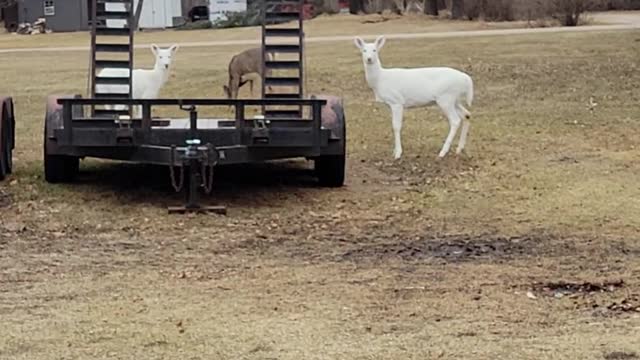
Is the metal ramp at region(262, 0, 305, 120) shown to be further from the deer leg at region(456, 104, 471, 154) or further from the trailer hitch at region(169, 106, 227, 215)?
the deer leg at region(456, 104, 471, 154)

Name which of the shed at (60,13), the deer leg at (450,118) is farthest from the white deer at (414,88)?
the shed at (60,13)

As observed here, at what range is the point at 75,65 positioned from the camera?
3055 centimetres

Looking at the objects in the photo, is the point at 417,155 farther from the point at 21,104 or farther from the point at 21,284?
the point at 21,104

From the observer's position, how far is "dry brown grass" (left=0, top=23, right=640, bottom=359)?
20.6 ft

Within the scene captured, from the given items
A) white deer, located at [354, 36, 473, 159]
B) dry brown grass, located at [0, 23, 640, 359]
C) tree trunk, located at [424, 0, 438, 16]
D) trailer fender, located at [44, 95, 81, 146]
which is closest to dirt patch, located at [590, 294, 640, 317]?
dry brown grass, located at [0, 23, 640, 359]

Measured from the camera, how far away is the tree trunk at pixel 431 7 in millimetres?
54094

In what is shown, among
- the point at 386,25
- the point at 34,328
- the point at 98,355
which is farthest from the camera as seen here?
the point at 386,25

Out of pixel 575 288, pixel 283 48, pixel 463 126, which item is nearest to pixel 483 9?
pixel 463 126

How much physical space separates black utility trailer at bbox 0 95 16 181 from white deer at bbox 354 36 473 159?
369cm

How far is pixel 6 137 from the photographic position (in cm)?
1201

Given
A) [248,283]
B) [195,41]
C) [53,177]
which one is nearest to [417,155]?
[53,177]

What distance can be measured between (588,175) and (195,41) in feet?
104

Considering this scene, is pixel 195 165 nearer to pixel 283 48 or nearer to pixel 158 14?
pixel 283 48

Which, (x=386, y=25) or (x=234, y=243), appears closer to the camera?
(x=234, y=243)
